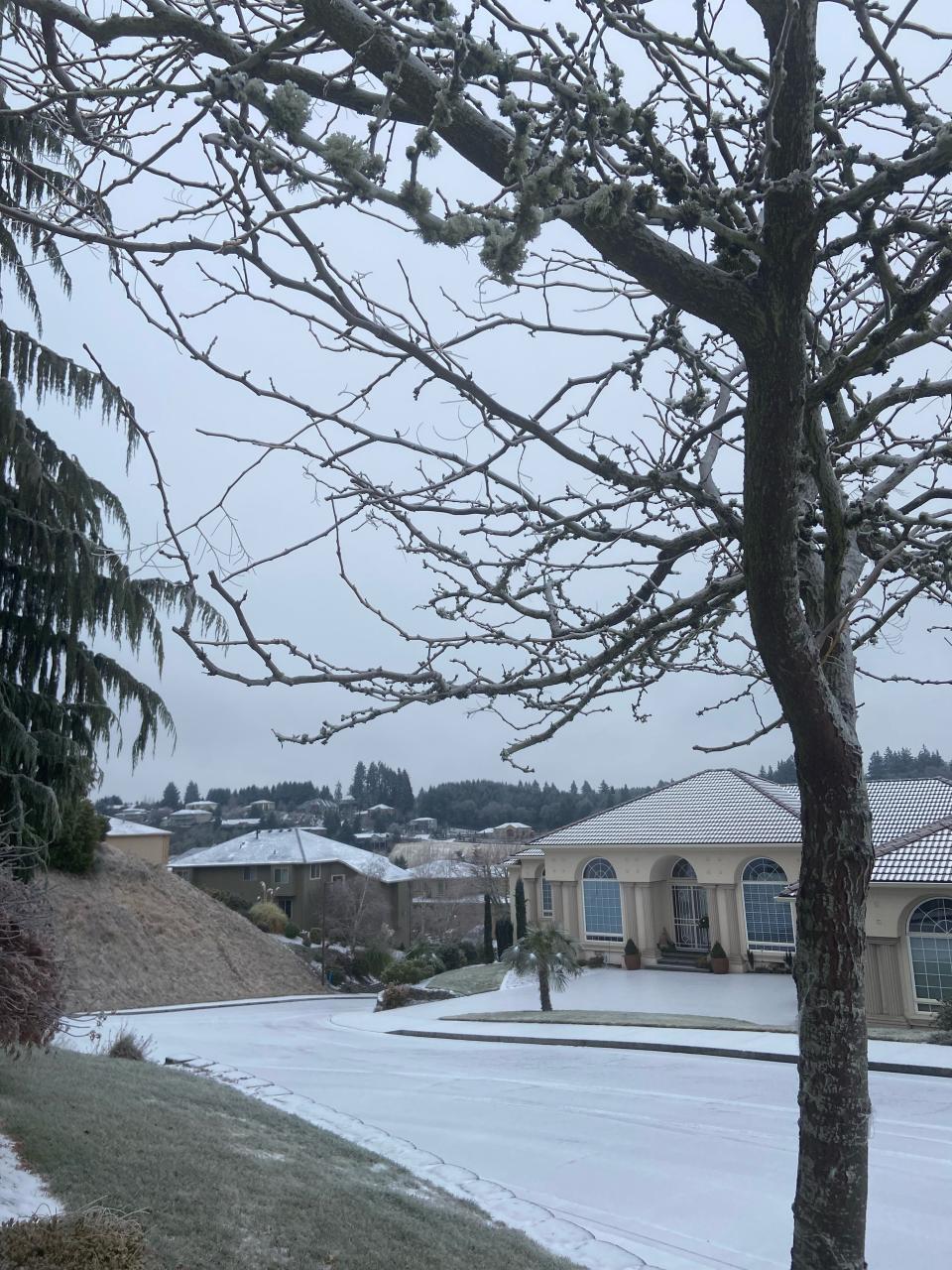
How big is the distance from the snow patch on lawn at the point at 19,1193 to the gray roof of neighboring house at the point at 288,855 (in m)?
46.4

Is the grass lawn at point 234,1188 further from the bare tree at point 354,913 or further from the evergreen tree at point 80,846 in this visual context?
the bare tree at point 354,913

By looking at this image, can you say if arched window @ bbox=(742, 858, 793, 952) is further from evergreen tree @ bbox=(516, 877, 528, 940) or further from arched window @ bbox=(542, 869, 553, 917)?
evergreen tree @ bbox=(516, 877, 528, 940)

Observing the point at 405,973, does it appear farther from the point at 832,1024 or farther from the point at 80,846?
the point at 832,1024

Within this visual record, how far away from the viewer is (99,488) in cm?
1244

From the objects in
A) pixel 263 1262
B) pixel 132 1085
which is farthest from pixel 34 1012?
pixel 132 1085

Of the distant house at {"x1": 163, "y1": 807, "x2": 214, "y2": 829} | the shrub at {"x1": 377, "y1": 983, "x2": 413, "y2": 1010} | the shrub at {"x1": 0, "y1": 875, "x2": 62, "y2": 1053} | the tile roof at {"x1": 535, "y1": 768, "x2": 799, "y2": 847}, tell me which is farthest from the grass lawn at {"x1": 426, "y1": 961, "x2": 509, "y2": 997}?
the distant house at {"x1": 163, "y1": 807, "x2": 214, "y2": 829}

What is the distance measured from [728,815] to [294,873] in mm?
28229

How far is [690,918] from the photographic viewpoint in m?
32.9

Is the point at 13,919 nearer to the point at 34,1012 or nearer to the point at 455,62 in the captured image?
the point at 34,1012

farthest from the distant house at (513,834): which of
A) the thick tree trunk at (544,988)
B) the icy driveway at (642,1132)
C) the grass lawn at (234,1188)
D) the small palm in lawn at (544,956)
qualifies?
the grass lawn at (234,1188)

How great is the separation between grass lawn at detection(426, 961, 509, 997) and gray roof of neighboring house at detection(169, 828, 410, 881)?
1581cm

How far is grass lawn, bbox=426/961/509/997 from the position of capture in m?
32.2

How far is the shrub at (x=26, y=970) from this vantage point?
683 centimetres

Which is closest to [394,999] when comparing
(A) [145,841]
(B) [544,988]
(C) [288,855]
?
(B) [544,988]
